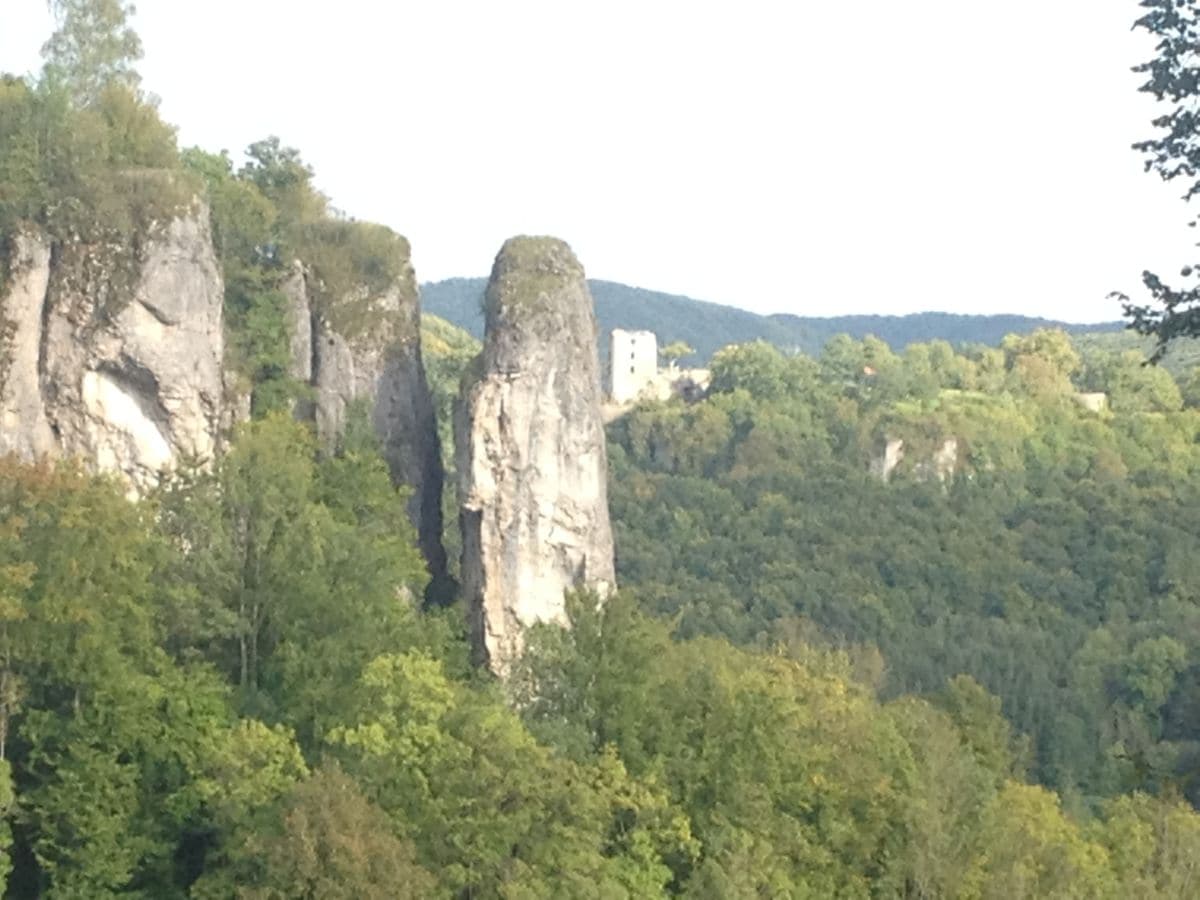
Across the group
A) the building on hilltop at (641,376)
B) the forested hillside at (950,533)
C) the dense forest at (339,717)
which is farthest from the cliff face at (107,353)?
the building on hilltop at (641,376)

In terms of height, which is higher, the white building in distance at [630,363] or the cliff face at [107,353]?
the cliff face at [107,353]

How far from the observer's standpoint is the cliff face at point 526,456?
3634 cm

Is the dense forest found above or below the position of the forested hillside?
above

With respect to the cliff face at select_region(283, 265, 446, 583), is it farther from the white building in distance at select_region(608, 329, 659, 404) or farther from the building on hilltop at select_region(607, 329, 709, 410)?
the white building in distance at select_region(608, 329, 659, 404)

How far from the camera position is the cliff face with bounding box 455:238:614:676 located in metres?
36.3

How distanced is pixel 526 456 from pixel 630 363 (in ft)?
240

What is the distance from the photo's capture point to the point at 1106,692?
213 feet

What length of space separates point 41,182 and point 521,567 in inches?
419

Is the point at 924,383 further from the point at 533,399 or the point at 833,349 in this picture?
the point at 533,399

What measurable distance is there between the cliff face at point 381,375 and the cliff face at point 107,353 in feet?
14.2

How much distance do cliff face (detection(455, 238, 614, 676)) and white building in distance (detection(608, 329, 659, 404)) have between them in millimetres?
66918

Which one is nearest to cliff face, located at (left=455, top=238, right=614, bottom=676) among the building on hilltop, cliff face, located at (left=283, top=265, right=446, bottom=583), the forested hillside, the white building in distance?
cliff face, located at (left=283, top=265, right=446, bottom=583)

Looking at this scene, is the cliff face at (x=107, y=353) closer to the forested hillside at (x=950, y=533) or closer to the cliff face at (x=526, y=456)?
the cliff face at (x=526, y=456)

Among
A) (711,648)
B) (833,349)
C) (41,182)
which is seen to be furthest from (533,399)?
(833,349)
